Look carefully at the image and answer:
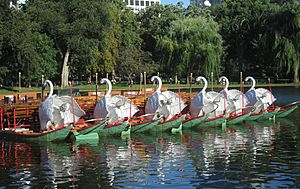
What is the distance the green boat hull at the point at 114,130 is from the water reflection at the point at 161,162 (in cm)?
70

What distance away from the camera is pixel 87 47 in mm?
83375

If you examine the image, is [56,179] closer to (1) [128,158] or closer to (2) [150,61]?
(1) [128,158]

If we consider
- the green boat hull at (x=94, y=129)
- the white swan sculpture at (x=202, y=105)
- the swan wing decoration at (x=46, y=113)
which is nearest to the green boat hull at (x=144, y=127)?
the green boat hull at (x=94, y=129)

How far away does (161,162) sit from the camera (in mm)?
26250

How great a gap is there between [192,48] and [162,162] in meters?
66.6

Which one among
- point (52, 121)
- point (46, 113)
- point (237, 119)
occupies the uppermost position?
point (46, 113)

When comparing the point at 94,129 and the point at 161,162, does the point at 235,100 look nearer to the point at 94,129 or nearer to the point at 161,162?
the point at 94,129

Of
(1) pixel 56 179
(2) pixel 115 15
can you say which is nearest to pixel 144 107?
(1) pixel 56 179

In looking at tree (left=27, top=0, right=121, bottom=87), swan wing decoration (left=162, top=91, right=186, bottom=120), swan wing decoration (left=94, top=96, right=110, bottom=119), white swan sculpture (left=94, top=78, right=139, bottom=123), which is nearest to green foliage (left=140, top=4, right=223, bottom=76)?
tree (left=27, top=0, right=121, bottom=87)

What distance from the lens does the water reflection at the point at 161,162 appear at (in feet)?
72.6

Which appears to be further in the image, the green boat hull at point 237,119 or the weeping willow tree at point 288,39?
the weeping willow tree at point 288,39

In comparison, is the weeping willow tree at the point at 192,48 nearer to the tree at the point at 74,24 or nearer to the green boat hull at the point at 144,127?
the tree at the point at 74,24

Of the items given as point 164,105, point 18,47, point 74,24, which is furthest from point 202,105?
point 74,24

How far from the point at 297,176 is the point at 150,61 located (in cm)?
8294
